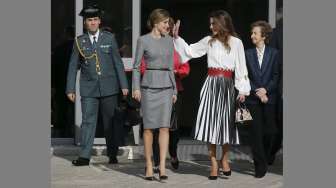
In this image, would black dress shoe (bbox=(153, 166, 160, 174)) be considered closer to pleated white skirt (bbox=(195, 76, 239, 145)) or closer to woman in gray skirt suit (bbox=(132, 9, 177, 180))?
woman in gray skirt suit (bbox=(132, 9, 177, 180))

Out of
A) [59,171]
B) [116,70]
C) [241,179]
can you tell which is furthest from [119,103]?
[241,179]

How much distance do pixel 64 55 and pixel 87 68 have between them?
1697mm

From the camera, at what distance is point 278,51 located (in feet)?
33.3

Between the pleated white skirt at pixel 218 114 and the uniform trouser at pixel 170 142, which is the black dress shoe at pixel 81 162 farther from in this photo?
the pleated white skirt at pixel 218 114

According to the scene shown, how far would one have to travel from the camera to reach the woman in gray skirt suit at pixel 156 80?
954 centimetres

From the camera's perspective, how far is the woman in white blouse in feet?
31.7

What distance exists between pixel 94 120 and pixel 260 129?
2013 mm

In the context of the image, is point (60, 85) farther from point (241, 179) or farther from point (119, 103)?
point (241, 179)

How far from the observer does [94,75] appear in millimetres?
10680

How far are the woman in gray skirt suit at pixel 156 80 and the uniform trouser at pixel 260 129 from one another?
36.5 inches

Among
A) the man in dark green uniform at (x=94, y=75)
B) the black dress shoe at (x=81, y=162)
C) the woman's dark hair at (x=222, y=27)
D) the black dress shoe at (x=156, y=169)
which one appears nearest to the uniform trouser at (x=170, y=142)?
the black dress shoe at (x=156, y=169)

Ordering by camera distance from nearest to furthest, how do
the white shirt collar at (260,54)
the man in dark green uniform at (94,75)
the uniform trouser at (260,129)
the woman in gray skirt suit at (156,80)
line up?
the woman in gray skirt suit at (156,80)
the uniform trouser at (260,129)
the white shirt collar at (260,54)
the man in dark green uniform at (94,75)

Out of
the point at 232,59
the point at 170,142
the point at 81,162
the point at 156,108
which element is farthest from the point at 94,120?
the point at 232,59

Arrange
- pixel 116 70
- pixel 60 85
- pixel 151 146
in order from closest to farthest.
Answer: pixel 151 146
pixel 116 70
pixel 60 85
